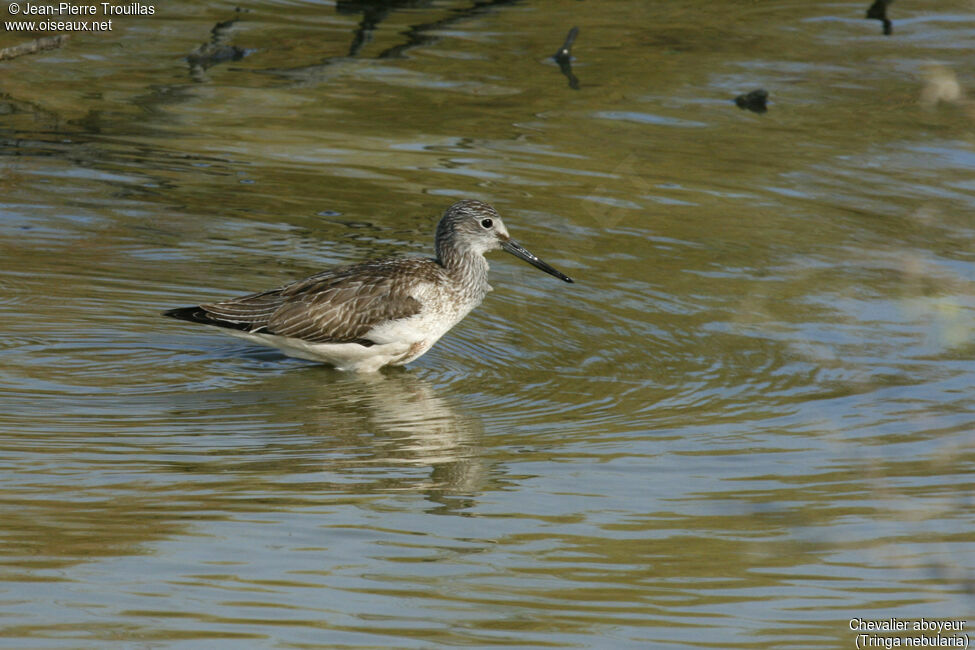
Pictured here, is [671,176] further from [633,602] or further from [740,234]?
[633,602]

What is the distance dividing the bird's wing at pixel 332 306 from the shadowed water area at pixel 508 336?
341mm

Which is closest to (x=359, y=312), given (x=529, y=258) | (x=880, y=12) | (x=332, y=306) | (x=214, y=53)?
(x=332, y=306)

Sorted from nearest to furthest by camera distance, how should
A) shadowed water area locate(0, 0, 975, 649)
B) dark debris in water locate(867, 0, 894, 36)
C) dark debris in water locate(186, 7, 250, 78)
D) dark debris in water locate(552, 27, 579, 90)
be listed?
shadowed water area locate(0, 0, 975, 649) < dark debris in water locate(186, 7, 250, 78) < dark debris in water locate(552, 27, 579, 90) < dark debris in water locate(867, 0, 894, 36)

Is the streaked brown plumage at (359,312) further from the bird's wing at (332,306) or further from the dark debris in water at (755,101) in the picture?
the dark debris in water at (755,101)

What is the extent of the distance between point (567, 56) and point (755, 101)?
244cm

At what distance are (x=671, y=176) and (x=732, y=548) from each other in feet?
25.2

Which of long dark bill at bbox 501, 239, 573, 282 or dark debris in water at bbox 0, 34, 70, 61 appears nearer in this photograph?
long dark bill at bbox 501, 239, 573, 282

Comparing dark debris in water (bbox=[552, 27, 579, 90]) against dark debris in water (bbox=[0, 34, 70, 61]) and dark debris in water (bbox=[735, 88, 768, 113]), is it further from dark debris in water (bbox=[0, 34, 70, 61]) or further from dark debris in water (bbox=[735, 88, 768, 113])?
dark debris in water (bbox=[0, 34, 70, 61])

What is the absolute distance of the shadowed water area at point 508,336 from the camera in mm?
6551

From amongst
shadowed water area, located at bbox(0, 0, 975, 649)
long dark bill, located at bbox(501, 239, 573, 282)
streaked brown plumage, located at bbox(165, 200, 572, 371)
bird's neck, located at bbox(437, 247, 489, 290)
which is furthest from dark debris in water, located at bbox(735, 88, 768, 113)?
streaked brown plumage, located at bbox(165, 200, 572, 371)

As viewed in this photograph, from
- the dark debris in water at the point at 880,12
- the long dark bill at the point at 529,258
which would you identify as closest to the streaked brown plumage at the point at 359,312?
the long dark bill at the point at 529,258

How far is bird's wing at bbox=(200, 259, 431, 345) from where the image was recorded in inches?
397

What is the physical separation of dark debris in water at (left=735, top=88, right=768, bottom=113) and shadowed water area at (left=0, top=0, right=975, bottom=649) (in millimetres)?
247

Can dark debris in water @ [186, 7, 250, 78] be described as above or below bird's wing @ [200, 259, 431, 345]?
above
